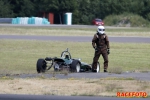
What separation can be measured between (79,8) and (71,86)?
231 ft

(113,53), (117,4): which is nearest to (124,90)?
(113,53)

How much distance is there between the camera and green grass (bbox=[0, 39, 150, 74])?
24.6 meters

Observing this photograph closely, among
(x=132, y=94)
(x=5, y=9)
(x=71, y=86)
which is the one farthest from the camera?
(x=5, y=9)

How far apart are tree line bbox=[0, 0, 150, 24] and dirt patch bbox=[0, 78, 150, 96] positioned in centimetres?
6442

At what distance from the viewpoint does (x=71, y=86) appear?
51.1 ft

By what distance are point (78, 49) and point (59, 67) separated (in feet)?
46.2

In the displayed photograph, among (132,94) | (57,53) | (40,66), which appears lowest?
(132,94)

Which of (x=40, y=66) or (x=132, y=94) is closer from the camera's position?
(x=132, y=94)

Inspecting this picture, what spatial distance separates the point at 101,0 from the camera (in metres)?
84.9

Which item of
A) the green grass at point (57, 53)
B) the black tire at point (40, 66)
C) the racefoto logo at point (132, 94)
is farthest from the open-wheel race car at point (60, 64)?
the racefoto logo at point (132, 94)

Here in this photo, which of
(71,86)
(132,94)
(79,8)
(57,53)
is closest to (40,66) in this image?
(71,86)

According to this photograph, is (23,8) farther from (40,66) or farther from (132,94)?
(132,94)

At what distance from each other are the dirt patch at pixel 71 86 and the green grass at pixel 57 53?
15.7 ft

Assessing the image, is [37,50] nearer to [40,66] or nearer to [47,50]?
[47,50]
